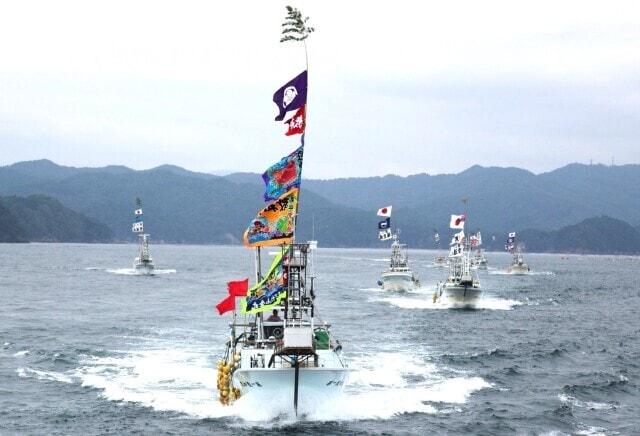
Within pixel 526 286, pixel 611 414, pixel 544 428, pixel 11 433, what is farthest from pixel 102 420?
pixel 526 286

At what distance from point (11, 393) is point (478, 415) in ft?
78.8

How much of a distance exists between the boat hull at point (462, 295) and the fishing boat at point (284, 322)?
182 feet

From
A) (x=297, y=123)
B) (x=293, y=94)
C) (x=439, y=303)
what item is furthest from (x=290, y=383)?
(x=439, y=303)

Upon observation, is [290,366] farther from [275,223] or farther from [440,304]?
[440,304]

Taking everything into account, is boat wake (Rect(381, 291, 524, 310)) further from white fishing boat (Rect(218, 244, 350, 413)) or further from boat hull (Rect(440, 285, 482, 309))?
white fishing boat (Rect(218, 244, 350, 413))

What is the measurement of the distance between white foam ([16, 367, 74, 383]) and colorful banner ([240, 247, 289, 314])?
54.1 feet

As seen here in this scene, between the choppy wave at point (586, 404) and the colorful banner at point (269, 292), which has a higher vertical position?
the colorful banner at point (269, 292)

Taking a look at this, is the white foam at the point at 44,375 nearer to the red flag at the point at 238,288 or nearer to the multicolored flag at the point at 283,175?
the red flag at the point at 238,288

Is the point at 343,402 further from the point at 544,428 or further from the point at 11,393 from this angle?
the point at 11,393

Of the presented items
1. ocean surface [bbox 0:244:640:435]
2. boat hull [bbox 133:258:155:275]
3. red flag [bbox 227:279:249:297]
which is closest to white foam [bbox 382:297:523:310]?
ocean surface [bbox 0:244:640:435]

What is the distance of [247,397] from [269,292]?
4.59 meters

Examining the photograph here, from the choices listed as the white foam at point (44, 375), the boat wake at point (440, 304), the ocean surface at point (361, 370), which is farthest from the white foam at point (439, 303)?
the white foam at point (44, 375)

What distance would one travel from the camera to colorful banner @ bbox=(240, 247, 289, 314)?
1443 inches

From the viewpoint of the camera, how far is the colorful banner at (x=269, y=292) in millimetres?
36656
